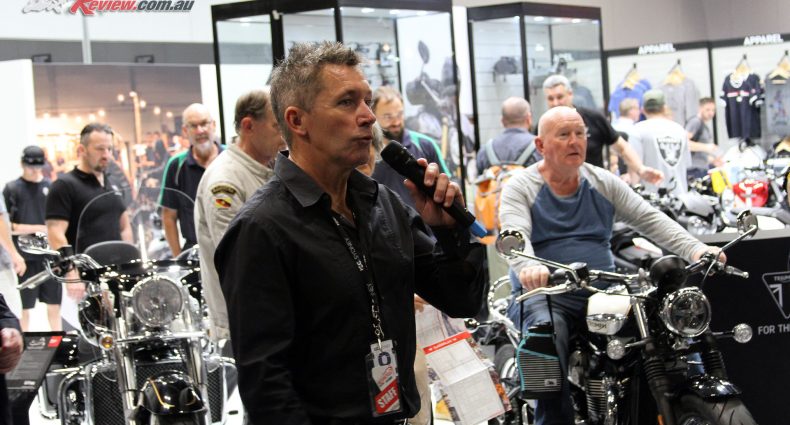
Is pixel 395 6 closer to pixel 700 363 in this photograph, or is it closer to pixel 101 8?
pixel 101 8

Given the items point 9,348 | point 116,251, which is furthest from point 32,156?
point 9,348

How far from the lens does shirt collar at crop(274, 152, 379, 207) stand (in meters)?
2.32

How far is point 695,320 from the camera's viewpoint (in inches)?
152

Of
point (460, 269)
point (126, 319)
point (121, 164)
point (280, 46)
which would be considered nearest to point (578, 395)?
point (126, 319)

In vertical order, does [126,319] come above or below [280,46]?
below

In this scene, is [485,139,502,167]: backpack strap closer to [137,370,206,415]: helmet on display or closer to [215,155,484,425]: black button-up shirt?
[137,370,206,415]: helmet on display

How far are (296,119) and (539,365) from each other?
2.23 meters

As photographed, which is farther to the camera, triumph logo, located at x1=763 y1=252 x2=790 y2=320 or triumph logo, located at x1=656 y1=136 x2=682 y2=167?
triumph logo, located at x1=656 y1=136 x2=682 y2=167

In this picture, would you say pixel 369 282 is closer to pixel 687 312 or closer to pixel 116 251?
pixel 687 312

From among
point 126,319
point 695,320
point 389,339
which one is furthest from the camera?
point 126,319

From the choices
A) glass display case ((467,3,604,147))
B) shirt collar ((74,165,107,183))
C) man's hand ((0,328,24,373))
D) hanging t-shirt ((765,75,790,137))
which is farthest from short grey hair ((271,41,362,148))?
hanging t-shirt ((765,75,790,137))

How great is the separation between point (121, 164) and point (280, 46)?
1961 millimetres

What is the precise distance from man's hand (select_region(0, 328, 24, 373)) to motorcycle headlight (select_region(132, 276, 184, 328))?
0.94m

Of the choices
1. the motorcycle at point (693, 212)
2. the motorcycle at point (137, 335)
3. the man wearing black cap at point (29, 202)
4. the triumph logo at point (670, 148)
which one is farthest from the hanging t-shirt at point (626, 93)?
the motorcycle at point (137, 335)
